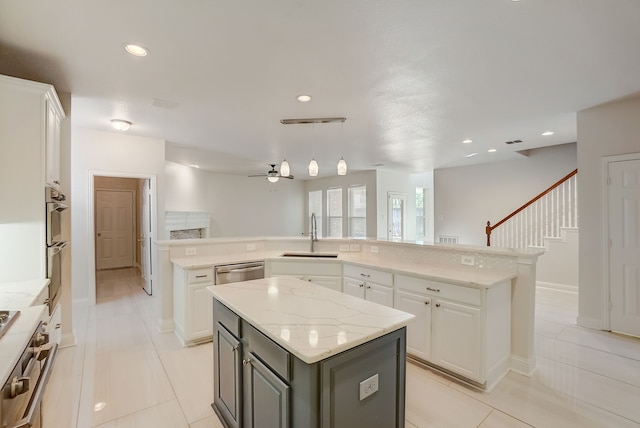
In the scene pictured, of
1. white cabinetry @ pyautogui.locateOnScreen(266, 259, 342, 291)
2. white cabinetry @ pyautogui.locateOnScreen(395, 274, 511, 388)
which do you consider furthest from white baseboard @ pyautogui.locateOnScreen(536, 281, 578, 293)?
white cabinetry @ pyautogui.locateOnScreen(266, 259, 342, 291)

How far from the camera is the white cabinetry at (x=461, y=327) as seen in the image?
229 centimetres

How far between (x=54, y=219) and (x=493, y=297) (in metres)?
3.85

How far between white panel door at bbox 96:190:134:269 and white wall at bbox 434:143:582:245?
8357mm

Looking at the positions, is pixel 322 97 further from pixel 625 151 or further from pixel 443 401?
pixel 625 151

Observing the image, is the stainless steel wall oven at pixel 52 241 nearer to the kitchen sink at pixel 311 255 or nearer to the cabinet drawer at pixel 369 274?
the kitchen sink at pixel 311 255

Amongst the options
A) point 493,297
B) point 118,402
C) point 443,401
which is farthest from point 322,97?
point 118,402

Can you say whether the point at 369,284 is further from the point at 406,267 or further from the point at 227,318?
the point at 227,318

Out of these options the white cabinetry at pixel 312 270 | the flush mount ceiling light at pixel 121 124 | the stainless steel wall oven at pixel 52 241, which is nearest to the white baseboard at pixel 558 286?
the white cabinetry at pixel 312 270

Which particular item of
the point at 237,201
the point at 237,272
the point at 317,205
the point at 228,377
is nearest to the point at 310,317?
the point at 228,377

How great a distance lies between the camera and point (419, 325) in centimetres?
266

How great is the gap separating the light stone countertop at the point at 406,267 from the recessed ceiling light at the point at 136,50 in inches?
79.4

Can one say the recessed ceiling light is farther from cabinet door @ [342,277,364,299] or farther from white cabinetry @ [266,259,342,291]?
cabinet door @ [342,277,364,299]

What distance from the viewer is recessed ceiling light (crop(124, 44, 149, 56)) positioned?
6.97ft

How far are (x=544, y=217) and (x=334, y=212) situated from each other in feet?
18.2
